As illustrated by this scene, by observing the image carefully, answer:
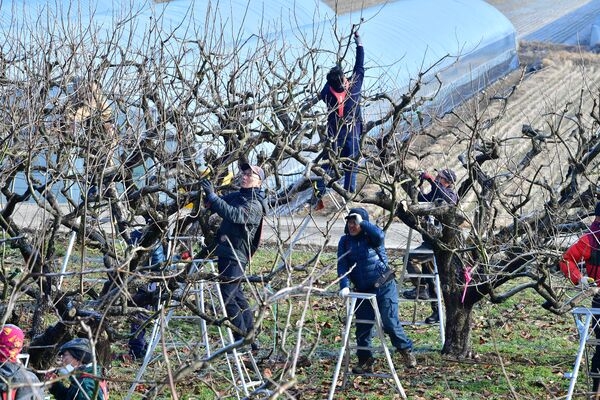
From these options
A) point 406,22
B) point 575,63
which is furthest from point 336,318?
point 575,63

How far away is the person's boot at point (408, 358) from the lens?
12.2 metres

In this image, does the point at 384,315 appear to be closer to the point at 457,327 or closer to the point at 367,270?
the point at 367,270

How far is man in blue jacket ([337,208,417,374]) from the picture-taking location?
11.5 meters

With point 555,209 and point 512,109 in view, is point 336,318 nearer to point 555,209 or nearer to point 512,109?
point 555,209

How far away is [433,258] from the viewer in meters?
13.9

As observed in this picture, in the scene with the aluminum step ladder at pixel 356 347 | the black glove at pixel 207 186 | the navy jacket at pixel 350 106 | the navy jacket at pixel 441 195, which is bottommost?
the aluminum step ladder at pixel 356 347

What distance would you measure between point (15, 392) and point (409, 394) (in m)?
5.07

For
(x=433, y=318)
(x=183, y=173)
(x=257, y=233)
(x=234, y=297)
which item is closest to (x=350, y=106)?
(x=433, y=318)

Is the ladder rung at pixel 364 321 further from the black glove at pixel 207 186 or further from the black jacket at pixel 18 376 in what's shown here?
the black jacket at pixel 18 376

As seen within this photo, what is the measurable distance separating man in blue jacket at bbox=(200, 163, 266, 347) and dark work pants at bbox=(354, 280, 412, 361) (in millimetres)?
1118

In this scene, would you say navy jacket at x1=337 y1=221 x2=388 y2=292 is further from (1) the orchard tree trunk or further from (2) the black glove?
(2) the black glove

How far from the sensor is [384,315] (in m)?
11.7

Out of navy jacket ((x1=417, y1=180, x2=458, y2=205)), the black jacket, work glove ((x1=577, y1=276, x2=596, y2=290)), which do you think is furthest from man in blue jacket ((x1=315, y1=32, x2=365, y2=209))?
the black jacket

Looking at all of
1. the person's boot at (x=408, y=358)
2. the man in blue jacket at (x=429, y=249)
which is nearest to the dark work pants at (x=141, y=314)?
the person's boot at (x=408, y=358)
